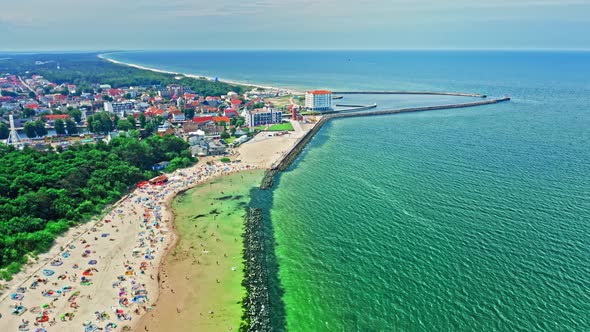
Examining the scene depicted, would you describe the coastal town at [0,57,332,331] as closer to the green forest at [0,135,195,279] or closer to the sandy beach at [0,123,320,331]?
the sandy beach at [0,123,320,331]

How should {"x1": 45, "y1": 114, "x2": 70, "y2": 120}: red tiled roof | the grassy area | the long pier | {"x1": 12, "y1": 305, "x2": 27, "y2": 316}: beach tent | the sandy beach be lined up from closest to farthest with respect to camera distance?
the sandy beach → {"x1": 12, "y1": 305, "x2": 27, "y2": 316}: beach tent → the long pier → the grassy area → {"x1": 45, "y1": 114, "x2": 70, "y2": 120}: red tiled roof

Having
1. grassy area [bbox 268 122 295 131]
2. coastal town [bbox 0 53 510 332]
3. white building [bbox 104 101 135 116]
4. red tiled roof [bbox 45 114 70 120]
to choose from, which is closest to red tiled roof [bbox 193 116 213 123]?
coastal town [bbox 0 53 510 332]

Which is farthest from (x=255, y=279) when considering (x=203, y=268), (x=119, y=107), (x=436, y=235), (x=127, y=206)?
(x=119, y=107)

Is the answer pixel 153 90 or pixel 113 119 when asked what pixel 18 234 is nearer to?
pixel 113 119

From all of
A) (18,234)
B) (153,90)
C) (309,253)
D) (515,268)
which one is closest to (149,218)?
(18,234)

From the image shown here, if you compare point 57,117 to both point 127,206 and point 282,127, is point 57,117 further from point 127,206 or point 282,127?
Result: point 127,206

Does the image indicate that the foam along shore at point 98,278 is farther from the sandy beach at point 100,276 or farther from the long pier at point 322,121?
the long pier at point 322,121

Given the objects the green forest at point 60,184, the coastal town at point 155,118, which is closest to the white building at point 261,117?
the coastal town at point 155,118
